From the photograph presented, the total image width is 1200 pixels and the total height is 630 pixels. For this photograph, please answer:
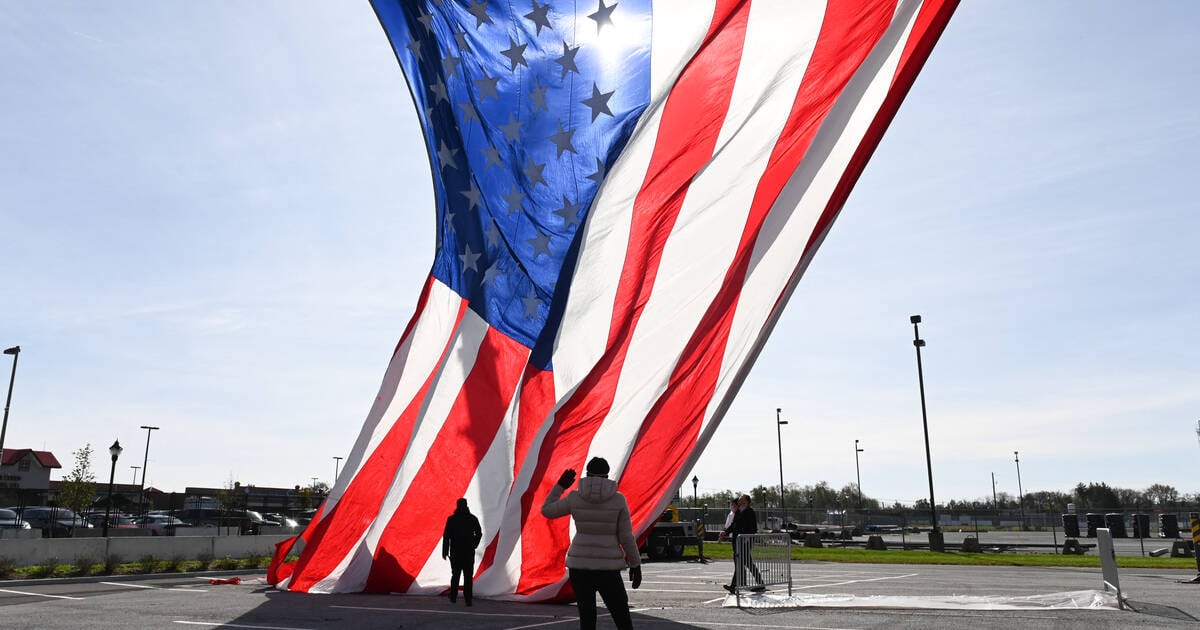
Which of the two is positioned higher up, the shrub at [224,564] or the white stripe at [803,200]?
the white stripe at [803,200]

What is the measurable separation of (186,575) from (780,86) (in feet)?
60.3

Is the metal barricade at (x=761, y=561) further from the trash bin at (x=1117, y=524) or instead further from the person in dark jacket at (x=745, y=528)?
the trash bin at (x=1117, y=524)

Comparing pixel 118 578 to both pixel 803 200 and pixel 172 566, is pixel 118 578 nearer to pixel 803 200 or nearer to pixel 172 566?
pixel 172 566

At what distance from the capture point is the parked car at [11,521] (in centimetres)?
3619

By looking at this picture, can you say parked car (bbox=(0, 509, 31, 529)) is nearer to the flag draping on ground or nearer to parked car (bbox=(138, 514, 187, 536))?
parked car (bbox=(138, 514, 187, 536))

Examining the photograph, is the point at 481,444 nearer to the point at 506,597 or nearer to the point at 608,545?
the point at 506,597

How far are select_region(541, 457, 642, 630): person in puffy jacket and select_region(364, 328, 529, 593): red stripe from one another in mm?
5925

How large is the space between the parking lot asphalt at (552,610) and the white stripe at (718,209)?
2.14 meters

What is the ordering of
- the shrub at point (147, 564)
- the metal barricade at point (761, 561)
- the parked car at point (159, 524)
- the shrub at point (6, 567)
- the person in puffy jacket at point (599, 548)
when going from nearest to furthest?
the person in puffy jacket at point (599, 548) < the metal barricade at point (761, 561) < the shrub at point (6, 567) < the shrub at point (147, 564) < the parked car at point (159, 524)

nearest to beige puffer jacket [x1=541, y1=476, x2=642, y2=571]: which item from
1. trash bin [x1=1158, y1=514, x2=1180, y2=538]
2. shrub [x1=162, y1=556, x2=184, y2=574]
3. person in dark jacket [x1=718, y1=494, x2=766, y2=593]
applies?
person in dark jacket [x1=718, y1=494, x2=766, y2=593]

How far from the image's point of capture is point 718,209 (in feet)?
35.2

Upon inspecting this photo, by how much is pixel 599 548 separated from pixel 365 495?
822cm

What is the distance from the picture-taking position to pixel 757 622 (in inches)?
383

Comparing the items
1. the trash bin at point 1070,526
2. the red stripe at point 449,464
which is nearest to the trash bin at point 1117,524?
the trash bin at point 1070,526
